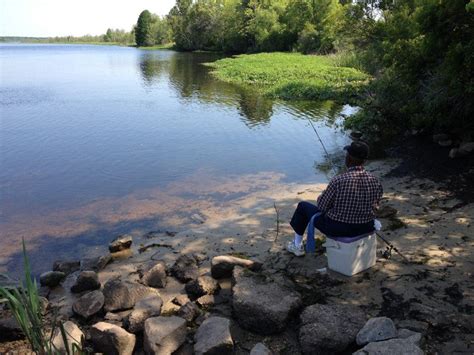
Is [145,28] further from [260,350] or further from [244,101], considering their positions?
[260,350]

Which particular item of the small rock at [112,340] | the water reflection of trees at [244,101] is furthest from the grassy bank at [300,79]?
the small rock at [112,340]

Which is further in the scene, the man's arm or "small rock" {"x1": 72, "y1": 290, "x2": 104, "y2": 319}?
"small rock" {"x1": 72, "y1": 290, "x2": 104, "y2": 319}

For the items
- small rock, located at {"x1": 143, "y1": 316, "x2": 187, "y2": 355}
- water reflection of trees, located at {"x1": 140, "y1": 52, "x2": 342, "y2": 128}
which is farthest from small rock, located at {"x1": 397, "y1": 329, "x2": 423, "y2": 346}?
water reflection of trees, located at {"x1": 140, "y1": 52, "x2": 342, "y2": 128}

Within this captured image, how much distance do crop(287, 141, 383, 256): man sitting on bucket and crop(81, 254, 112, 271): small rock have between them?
3.87 meters

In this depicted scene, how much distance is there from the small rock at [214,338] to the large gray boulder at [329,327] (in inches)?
30.4

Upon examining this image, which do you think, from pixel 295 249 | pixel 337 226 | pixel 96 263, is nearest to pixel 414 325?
pixel 337 226

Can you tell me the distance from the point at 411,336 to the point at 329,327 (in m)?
0.78

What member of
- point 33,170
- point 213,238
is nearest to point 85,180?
point 33,170

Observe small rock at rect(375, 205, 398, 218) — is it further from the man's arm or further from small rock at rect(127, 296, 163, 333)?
small rock at rect(127, 296, 163, 333)

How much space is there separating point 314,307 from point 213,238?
3.37 m

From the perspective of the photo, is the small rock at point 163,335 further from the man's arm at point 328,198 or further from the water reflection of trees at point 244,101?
the water reflection of trees at point 244,101

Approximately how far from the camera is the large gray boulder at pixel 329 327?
4281 mm

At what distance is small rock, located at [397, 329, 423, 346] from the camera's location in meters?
4.02

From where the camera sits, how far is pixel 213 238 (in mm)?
7859
